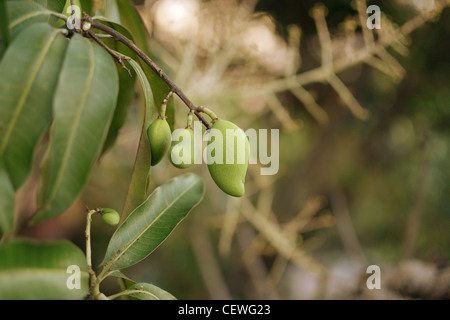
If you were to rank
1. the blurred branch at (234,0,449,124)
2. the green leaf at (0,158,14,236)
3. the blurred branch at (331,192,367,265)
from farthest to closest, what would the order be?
1. the blurred branch at (331,192,367,265)
2. the blurred branch at (234,0,449,124)
3. the green leaf at (0,158,14,236)

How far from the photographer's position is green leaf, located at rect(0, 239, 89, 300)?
14.2 inches

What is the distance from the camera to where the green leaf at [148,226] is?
448 mm

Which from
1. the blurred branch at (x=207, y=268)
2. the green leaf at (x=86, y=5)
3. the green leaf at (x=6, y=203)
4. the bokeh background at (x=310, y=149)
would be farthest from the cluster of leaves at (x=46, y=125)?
the blurred branch at (x=207, y=268)

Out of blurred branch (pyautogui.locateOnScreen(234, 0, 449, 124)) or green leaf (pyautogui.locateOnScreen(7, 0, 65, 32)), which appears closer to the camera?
green leaf (pyautogui.locateOnScreen(7, 0, 65, 32))

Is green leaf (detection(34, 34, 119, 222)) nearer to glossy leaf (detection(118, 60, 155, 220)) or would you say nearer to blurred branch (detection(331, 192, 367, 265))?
glossy leaf (detection(118, 60, 155, 220))

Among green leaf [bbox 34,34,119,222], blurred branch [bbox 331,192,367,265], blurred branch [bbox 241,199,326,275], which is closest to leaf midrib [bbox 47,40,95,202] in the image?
green leaf [bbox 34,34,119,222]

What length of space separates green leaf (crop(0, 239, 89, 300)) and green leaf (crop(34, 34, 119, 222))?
2.5 inches

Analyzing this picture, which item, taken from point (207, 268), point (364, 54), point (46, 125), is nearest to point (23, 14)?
point (46, 125)

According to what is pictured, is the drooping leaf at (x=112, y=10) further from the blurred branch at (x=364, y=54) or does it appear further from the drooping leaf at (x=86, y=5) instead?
the blurred branch at (x=364, y=54)

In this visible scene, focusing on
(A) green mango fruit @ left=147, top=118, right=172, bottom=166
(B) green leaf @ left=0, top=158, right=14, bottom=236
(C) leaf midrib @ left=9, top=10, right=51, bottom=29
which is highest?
(C) leaf midrib @ left=9, top=10, right=51, bottom=29

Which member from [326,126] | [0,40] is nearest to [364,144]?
[326,126]

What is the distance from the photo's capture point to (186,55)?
3.80ft

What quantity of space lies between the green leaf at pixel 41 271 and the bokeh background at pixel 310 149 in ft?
2.28
